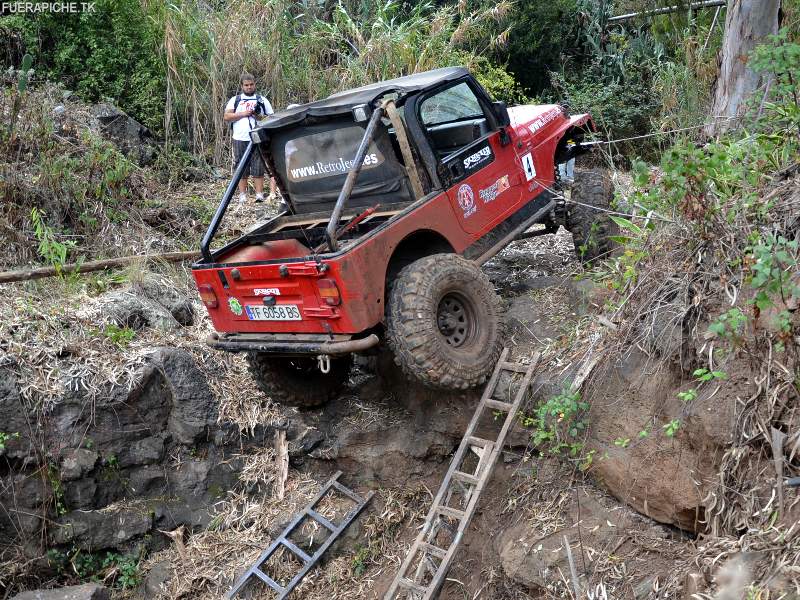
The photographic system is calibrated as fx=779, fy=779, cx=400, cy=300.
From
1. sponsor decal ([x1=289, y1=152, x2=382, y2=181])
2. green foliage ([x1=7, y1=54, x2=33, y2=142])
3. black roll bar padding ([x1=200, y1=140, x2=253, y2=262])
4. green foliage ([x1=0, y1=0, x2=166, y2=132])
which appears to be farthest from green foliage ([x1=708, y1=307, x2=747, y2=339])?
green foliage ([x1=0, y1=0, x2=166, y2=132])

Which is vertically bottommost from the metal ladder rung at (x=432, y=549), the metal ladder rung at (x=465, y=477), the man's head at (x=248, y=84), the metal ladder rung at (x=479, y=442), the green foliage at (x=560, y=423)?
the metal ladder rung at (x=432, y=549)

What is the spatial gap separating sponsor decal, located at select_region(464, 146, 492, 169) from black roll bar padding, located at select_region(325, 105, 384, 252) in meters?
0.76

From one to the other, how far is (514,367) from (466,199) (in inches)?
49.5

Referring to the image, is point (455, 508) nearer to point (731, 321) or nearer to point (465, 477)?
point (465, 477)

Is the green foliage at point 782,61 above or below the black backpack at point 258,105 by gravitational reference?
below

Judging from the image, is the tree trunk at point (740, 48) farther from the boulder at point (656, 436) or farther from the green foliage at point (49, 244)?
the green foliage at point (49, 244)

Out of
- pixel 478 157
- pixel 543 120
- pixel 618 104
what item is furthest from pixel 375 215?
pixel 618 104

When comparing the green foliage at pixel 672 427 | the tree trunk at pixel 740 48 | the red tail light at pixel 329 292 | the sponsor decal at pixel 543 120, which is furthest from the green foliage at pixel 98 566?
the tree trunk at pixel 740 48

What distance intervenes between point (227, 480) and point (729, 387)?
4105 millimetres

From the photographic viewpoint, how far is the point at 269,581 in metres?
5.84

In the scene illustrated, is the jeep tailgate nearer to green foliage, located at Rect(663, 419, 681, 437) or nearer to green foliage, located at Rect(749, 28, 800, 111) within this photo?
green foliage, located at Rect(663, 419, 681, 437)

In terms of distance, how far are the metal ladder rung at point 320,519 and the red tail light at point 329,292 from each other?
2.14 m

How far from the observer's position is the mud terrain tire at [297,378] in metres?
5.87

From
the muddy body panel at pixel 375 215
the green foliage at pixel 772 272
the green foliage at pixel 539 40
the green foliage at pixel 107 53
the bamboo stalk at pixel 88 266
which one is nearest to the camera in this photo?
the green foliage at pixel 772 272
